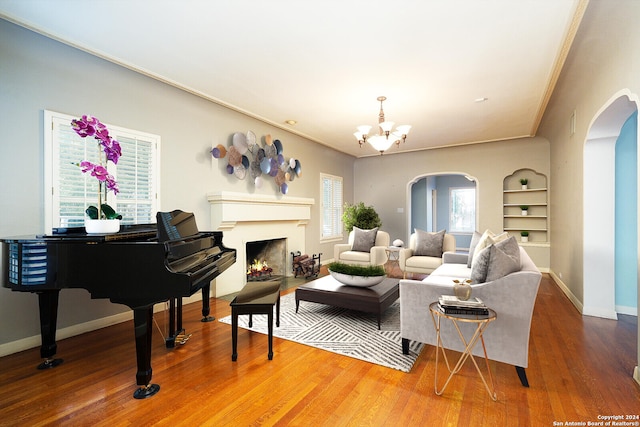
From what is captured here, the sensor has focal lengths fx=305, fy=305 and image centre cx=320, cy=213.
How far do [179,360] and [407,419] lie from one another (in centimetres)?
184

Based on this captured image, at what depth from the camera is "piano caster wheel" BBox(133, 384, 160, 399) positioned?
6.63 feet

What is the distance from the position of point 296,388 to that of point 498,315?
151 centimetres

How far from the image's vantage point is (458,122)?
17.6 ft

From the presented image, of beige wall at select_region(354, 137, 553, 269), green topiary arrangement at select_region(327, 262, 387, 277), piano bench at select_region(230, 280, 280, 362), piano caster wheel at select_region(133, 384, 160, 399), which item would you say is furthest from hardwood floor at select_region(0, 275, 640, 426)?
beige wall at select_region(354, 137, 553, 269)

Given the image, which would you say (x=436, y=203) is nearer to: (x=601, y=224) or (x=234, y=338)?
(x=601, y=224)

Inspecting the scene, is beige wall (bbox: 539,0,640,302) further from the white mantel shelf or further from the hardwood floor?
the white mantel shelf

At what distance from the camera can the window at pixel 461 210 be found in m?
10.1

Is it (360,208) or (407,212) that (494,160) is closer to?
(407,212)

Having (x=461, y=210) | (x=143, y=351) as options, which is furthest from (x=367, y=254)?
(x=461, y=210)

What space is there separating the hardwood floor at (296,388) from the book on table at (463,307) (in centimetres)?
57

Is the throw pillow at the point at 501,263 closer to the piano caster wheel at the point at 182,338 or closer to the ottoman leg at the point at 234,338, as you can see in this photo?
the ottoman leg at the point at 234,338

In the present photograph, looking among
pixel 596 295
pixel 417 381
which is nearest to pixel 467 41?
pixel 417 381

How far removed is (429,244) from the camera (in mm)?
5148

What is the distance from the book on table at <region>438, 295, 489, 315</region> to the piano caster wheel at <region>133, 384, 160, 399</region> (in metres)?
2.02
